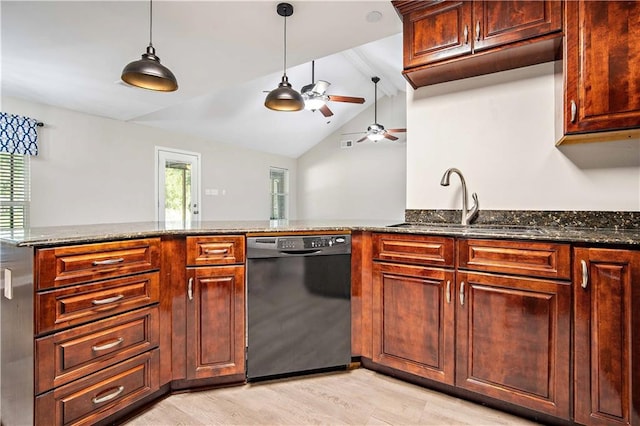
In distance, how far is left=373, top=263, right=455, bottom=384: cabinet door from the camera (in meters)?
1.79

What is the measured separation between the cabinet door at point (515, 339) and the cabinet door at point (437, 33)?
53.0 inches

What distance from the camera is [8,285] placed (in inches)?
56.2

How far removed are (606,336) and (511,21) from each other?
1638 millimetres

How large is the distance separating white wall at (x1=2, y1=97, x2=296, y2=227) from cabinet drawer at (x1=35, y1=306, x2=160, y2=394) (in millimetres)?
3602

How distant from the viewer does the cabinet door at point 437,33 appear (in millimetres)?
1986

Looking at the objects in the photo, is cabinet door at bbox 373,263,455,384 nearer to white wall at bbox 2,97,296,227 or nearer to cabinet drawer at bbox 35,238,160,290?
cabinet drawer at bbox 35,238,160,290

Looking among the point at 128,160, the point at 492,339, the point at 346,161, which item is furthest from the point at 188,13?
the point at 346,161

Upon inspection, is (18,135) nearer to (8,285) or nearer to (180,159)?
(180,159)

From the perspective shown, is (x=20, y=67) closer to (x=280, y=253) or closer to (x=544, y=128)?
(x=280, y=253)

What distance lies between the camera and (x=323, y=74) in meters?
6.28

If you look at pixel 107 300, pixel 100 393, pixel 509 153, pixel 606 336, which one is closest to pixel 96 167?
pixel 107 300

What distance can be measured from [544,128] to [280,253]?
5.94 ft

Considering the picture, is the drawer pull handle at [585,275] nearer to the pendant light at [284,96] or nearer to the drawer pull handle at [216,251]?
the drawer pull handle at [216,251]

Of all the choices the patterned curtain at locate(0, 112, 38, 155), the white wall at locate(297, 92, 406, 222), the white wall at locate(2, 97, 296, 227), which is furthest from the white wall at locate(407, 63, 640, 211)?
the white wall at locate(297, 92, 406, 222)
